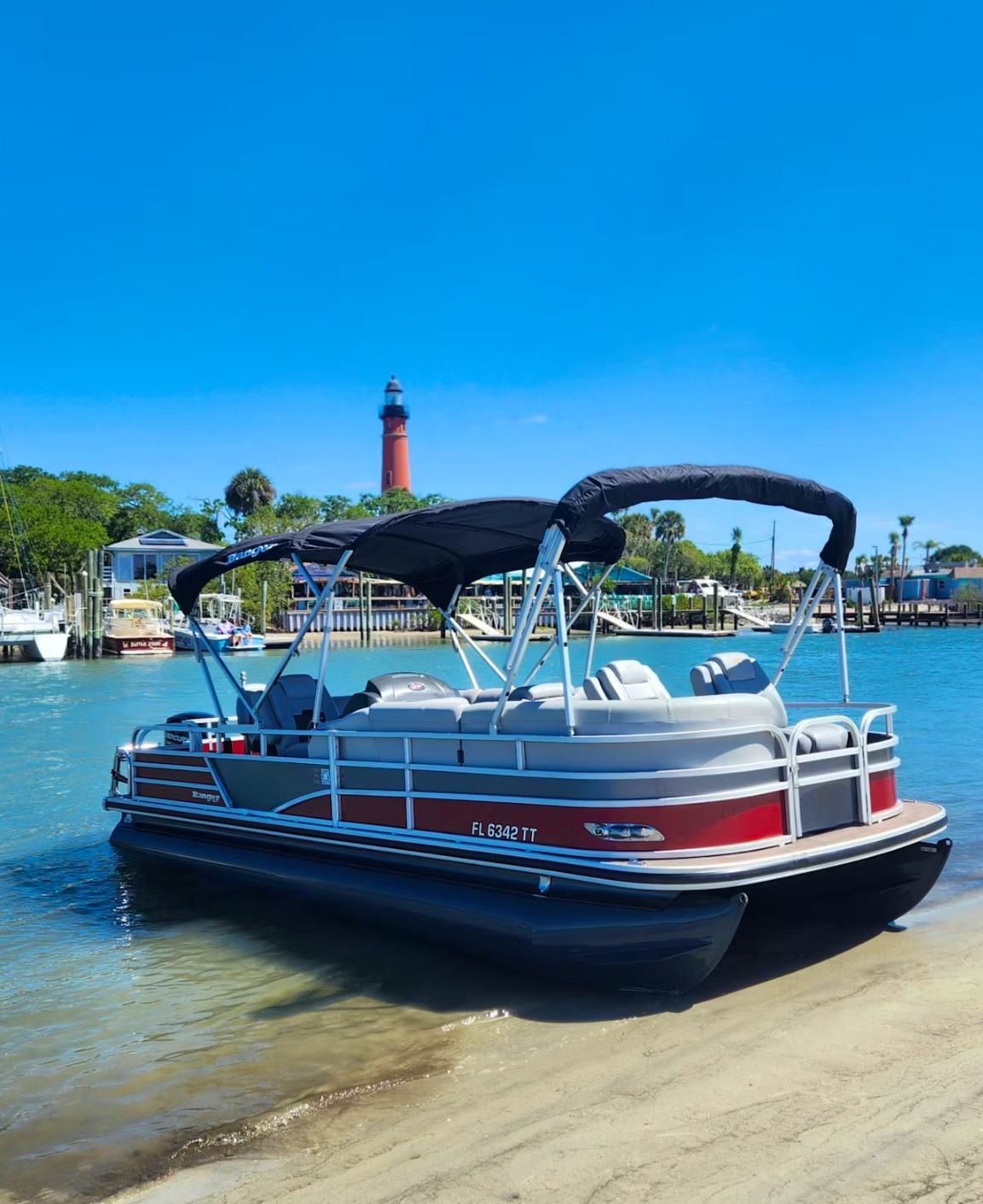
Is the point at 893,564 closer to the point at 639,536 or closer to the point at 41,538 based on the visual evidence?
the point at 639,536

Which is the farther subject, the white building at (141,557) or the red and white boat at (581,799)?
the white building at (141,557)

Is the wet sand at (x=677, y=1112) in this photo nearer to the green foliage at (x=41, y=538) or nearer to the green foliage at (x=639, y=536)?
the green foliage at (x=41, y=538)

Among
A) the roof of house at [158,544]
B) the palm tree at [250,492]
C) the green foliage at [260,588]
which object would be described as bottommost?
the green foliage at [260,588]

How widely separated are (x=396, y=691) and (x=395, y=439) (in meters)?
105

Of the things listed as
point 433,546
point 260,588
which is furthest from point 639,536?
point 433,546

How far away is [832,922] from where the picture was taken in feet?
24.4

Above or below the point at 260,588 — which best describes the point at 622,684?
below

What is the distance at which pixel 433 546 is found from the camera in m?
9.53

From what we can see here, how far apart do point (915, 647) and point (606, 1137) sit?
60408 mm

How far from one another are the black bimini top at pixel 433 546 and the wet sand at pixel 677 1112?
3.45 m

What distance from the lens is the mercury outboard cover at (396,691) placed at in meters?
8.35

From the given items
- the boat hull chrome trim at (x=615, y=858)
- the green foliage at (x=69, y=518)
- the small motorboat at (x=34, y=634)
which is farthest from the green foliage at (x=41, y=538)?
the boat hull chrome trim at (x=615, y=858)

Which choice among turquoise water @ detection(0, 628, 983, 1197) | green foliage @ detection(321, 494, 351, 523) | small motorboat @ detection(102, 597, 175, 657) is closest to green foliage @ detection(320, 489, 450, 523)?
green foliage @ detection(321, 494, 351, 523)

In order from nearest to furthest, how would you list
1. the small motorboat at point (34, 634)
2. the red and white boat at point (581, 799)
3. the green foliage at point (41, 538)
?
the red and white boat at point (581, 799), the small motorboat at point (34, 634), the green foliage at point (41, 538)
